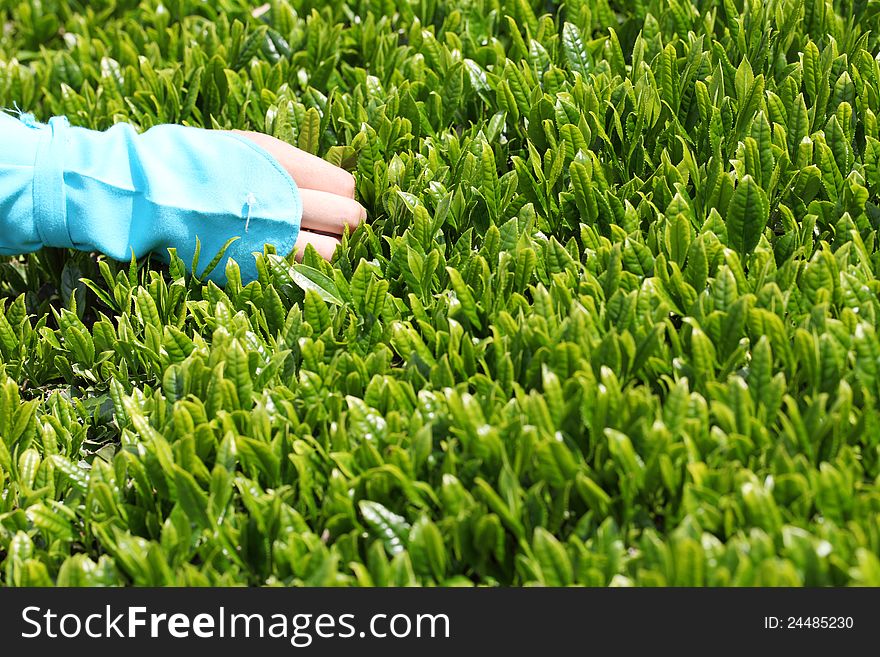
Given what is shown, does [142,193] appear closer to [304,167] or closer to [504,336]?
[304,167]

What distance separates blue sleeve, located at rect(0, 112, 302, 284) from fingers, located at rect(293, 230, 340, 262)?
2cm

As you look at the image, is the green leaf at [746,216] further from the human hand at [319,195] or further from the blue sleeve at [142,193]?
the blue sleeve at [142,193]

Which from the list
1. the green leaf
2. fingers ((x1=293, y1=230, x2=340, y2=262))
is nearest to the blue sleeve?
fingers ((x1=293, y1=230, x2=340, y2=262))

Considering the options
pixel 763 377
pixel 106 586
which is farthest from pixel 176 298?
pixel 763 377

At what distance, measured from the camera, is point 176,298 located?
8.86 ft

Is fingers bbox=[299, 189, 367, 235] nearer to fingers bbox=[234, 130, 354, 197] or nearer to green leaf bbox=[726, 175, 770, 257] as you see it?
fingers bbox=[234, 130, 354, 197]

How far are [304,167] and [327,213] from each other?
0.55 feet

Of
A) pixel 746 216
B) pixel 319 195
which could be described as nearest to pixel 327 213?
pixel 319 195

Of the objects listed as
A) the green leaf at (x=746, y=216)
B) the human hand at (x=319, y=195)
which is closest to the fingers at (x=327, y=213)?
the human hand at (x=319, y=195)

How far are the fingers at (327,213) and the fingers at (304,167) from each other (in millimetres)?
50

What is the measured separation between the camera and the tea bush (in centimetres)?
196

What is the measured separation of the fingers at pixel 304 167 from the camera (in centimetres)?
287

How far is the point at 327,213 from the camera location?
2.81 meters

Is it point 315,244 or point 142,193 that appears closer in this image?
point 142,193
